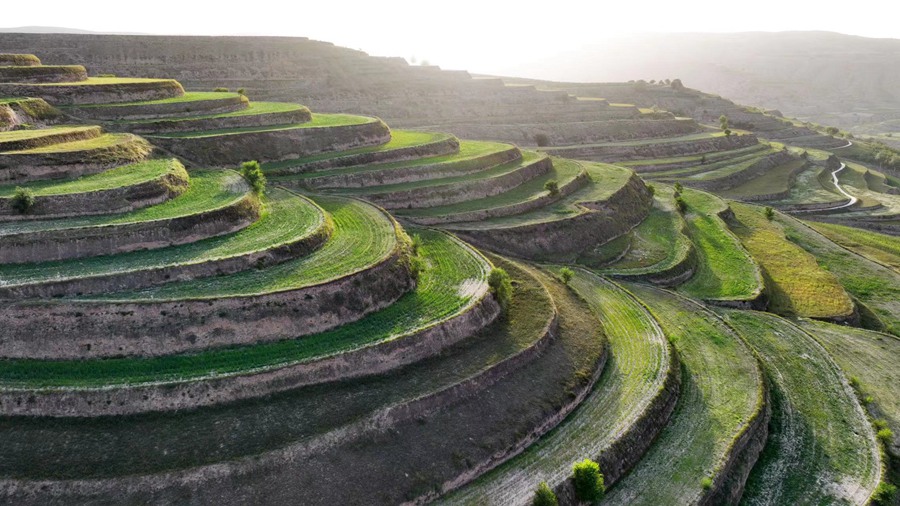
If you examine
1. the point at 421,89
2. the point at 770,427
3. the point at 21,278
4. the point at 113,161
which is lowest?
the point at 770,427

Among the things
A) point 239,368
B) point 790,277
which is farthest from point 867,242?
point 239,368

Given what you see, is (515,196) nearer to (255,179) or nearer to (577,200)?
(577,200)

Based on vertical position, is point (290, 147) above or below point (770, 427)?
above

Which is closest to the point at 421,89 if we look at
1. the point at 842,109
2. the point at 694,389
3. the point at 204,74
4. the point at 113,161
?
the point at 204,74

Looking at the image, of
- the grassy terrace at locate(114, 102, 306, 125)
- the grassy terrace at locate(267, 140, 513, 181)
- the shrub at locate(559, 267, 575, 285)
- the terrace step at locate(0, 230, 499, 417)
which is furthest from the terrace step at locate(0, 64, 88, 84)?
the shrub at locate(559, 267, 575, 285)

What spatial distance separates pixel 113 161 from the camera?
33.1 metres

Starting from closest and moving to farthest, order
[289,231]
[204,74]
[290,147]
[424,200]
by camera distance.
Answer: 1. [289,231]
2. [424,200]
3. [290,147]
4. [204,74]

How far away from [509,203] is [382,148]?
40.4ft

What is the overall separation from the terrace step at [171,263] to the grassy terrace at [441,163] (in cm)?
1207

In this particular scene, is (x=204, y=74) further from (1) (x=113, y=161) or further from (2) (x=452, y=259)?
(2) (x=452, y=259)

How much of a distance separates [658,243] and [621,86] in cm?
8050

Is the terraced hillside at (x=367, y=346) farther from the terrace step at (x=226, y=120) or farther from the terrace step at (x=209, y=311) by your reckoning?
the terrace step at (x=226, y=120)

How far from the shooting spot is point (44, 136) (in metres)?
32.8

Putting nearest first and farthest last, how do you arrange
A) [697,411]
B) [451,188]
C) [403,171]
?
1. [697,411]
2. [451,188]
3. [403,171]
